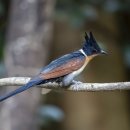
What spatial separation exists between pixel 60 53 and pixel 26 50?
6.78 ft

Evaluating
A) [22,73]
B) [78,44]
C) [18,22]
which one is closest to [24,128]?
[22,73]

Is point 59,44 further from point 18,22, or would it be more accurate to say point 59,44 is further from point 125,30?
point 18,22

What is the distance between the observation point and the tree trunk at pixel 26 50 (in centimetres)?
447

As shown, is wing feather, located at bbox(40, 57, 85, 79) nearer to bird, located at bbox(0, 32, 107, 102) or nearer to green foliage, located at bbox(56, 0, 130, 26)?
bird, located at bbox(0, 32, 107, 102)

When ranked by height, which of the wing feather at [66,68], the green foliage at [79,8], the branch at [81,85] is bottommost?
the branch at [81,85]

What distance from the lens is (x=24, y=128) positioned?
4.42 m

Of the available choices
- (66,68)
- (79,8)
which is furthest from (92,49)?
(79,8)

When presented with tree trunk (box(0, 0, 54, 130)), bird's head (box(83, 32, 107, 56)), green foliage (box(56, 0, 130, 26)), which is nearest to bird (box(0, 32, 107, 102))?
bird's head (box(83, 32, 107, 56))

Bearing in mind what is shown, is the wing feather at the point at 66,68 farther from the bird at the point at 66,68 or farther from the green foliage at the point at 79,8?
the green foliage at the point at 79,8

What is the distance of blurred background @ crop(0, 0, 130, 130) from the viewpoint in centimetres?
455

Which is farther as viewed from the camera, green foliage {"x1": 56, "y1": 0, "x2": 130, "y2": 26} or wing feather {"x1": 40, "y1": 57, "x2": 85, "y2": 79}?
green foliage {"x1": 56, "y1": 0, "x2": 130, "y2": 26}

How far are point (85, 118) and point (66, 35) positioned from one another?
986 millimetres

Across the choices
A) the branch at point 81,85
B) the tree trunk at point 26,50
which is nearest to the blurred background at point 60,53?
the tree trunk at point 26,50

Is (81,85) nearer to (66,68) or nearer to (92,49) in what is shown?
(66,68)
